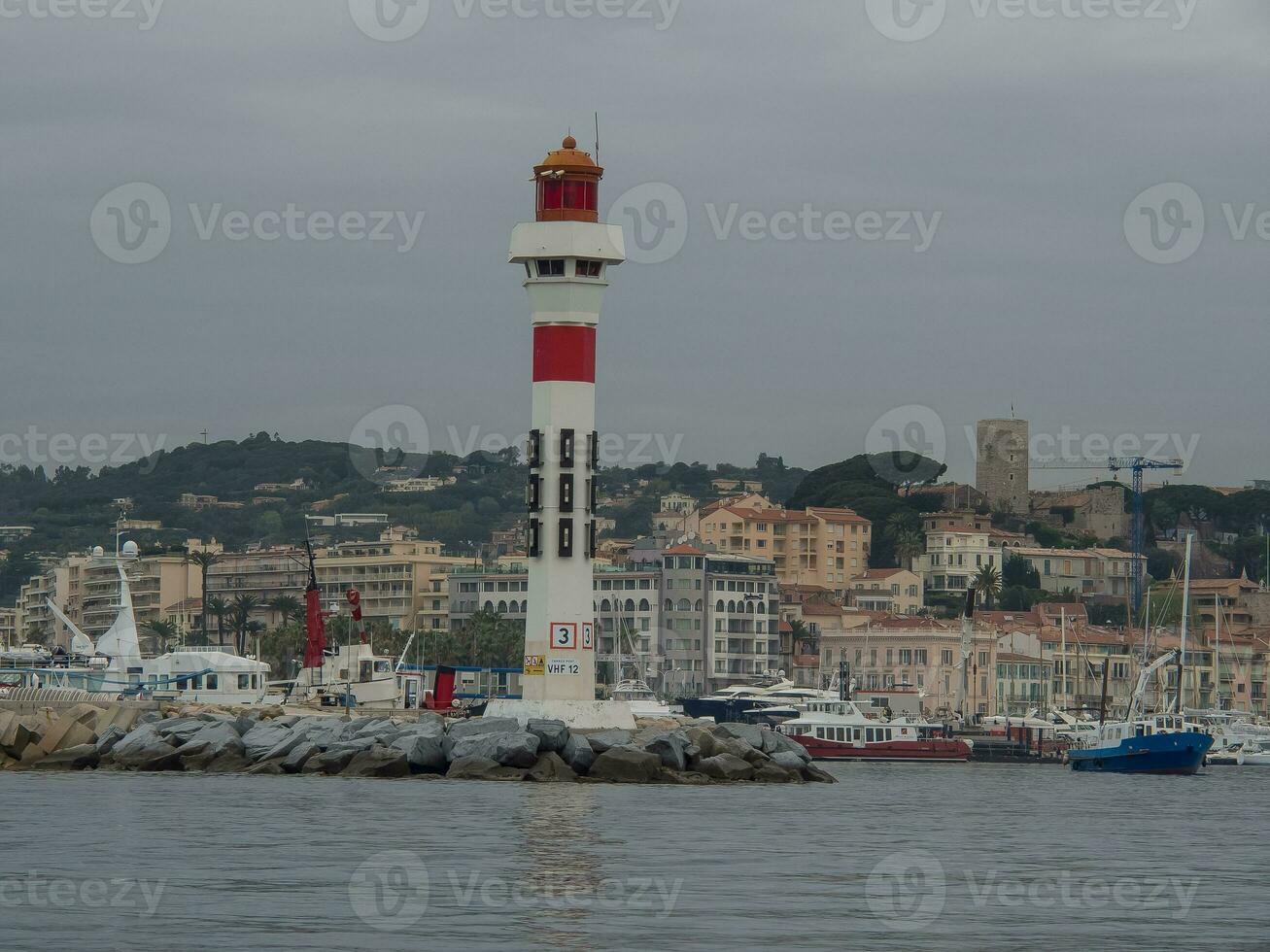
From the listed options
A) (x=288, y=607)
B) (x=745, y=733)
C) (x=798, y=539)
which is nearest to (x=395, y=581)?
(x=288, y=607)

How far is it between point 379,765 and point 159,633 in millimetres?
120901

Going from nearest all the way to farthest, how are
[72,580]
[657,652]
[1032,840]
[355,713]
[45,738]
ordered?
[1032,840] → [45,738] → [355,713] → [657,652] → [72,580]

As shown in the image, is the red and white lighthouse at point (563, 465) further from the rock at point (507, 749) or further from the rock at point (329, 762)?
the rock at point (329, 762)

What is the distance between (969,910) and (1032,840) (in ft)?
45.1

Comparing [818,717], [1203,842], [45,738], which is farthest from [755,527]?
[1203,842]

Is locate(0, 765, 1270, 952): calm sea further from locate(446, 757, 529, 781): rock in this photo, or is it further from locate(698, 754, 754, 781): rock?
locate(698, 754, 754, 781): rock

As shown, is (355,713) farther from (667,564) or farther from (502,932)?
(667,564)

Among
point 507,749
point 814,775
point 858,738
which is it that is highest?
point 507,749

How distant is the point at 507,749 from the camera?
53.2 meters

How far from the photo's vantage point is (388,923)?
2473 centimetres

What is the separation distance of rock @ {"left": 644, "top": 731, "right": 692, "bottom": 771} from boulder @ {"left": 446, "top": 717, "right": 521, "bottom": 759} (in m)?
3.35

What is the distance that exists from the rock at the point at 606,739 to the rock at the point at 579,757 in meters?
0.38

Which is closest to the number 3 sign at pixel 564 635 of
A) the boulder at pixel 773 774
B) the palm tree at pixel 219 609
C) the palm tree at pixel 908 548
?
the boulder at pixel 773 774

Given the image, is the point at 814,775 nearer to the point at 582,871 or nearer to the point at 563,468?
the point at 563,468
